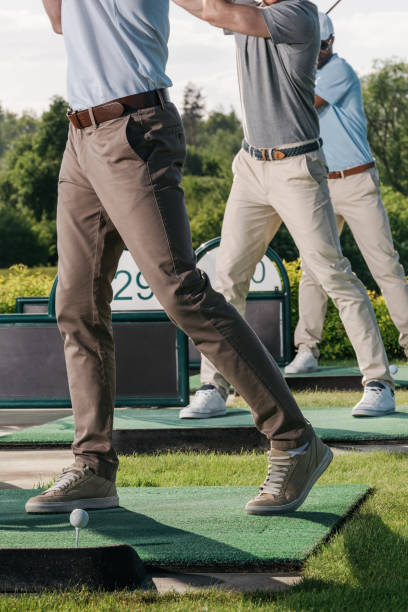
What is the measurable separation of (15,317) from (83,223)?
3.07 meters

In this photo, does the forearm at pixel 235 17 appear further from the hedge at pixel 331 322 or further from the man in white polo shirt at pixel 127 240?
the hedge at pixel 331 322

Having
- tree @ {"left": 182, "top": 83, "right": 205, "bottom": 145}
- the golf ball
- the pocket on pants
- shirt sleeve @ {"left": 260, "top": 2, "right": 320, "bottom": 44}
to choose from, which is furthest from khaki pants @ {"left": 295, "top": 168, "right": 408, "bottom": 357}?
Result: tree @ {"left": 182, "top": 83, "right": 205, "bottom": 145}

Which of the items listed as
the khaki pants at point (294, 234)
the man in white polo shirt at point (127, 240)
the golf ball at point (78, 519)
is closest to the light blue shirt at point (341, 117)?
the khaki pants at point (294, 234)

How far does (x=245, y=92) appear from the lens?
570 centimetres

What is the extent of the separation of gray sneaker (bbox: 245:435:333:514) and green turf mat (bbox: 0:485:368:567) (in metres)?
0.04

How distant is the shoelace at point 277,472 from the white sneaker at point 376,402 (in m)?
2.51

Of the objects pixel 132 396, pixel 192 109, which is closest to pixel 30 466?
pixel 132 396

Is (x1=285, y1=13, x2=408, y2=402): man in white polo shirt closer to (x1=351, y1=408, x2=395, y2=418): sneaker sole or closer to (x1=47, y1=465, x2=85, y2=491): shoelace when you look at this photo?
(x1=351, y1=408, x2=395, y2=418): sneaker sole

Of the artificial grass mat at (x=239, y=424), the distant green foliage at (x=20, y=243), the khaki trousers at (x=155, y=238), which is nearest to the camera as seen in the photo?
the khaki trousers at (x=155, y=238)

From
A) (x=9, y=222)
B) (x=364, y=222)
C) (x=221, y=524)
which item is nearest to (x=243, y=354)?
(x=221, y=524)

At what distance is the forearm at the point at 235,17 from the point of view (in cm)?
487

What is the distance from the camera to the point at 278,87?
221 inches

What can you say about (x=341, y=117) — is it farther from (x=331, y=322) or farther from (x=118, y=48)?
(x=118, y=48)

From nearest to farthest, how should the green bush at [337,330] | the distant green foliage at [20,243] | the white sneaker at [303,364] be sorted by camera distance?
the white sneaker at [303,364] → the green bush at [337,330] → the distant green foliage at [20,243]
